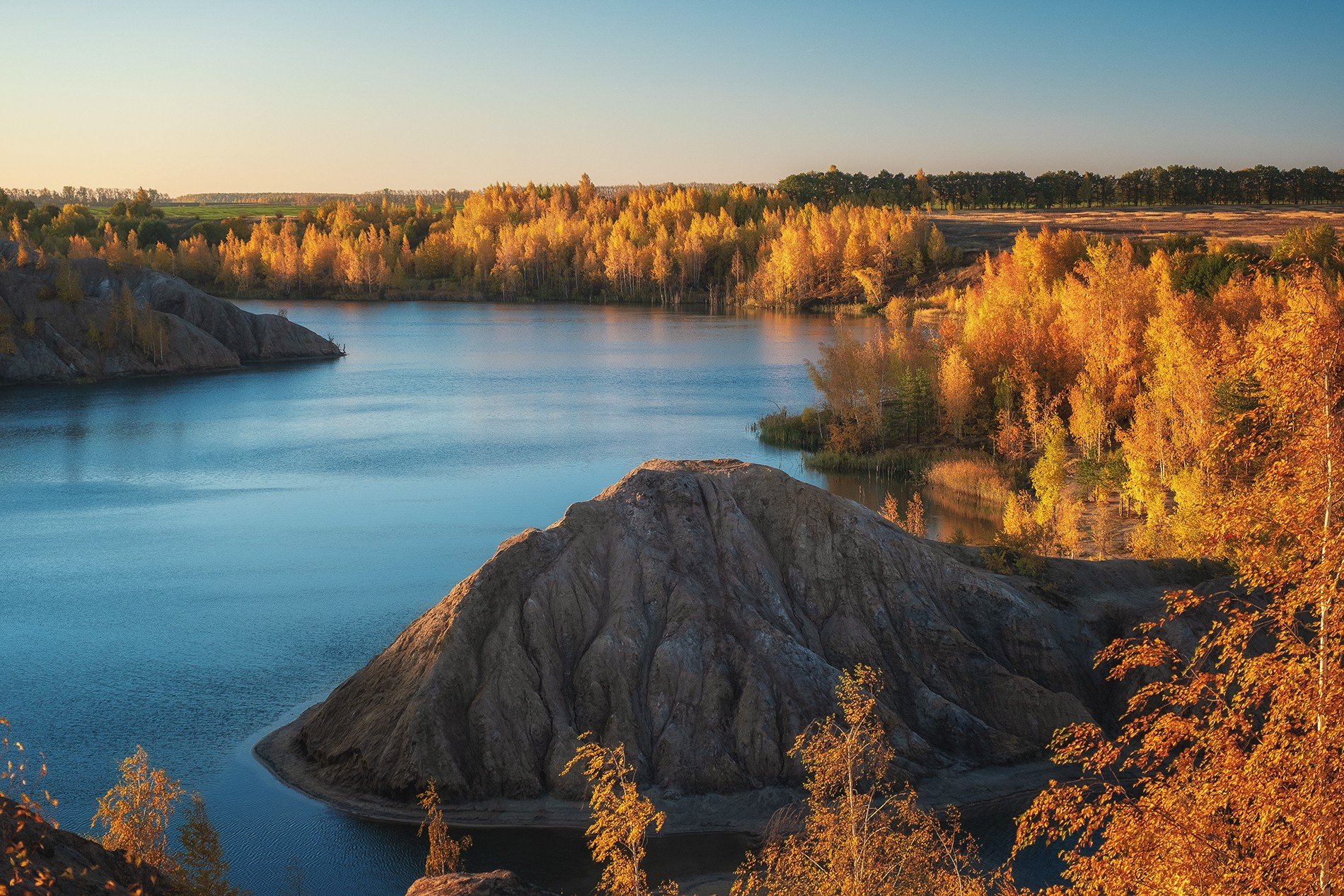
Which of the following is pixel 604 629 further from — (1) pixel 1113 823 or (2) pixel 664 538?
(1) pixel 1113 823

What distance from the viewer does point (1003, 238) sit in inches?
6698

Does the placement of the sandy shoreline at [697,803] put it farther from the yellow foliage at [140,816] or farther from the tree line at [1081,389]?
the tree line at [1081,389]

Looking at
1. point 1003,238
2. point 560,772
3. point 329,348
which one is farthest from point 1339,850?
point 1003,238

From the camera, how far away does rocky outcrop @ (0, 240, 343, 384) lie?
10638cm

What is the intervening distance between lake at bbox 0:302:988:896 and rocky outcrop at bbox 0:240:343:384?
400 centimetres

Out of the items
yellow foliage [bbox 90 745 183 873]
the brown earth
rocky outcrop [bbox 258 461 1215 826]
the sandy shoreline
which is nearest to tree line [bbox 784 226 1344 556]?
rocky outcrop [bbox 258 461 1215 826]

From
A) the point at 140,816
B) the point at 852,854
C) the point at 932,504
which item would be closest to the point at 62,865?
the point at 140,816

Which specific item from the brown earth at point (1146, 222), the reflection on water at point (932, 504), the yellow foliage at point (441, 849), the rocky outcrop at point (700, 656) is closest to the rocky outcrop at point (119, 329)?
the reflection on water at point (932, 504)

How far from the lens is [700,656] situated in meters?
28.8

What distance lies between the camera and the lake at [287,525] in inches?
1060

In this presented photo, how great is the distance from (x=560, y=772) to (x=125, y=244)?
194 metres

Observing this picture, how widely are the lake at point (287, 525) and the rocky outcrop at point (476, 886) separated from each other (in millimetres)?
4082

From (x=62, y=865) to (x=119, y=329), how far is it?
109 meters

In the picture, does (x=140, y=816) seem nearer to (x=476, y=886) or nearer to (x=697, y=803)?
(x=476, y=886)
